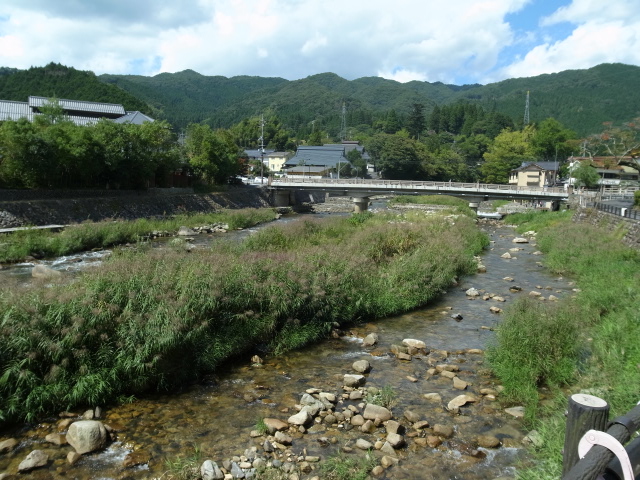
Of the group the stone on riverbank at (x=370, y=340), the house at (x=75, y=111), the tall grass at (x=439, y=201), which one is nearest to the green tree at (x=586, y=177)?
the tall grass at (x=439, y=201)

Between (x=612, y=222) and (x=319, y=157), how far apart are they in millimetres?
61503

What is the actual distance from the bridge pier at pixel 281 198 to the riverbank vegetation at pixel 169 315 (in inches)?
1470

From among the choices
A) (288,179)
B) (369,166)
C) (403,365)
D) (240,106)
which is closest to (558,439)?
(403,365)

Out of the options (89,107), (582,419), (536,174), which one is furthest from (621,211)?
(89,107)

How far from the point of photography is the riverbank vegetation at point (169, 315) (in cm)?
734

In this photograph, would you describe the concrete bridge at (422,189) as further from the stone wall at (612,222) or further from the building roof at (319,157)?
the building roof at (319,157)

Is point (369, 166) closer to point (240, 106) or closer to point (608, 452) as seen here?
point (608, 452)

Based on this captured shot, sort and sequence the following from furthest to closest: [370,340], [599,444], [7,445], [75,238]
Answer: [75,238] < [370,340] < [7,445] < [599,444]

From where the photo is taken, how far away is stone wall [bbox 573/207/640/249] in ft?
65.6

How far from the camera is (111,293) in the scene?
894 centimetres

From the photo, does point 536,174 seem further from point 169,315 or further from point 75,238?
point 169,315

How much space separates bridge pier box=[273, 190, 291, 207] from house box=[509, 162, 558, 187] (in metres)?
35.5

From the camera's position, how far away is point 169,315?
8.61 meters

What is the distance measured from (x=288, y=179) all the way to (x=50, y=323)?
43.6m
